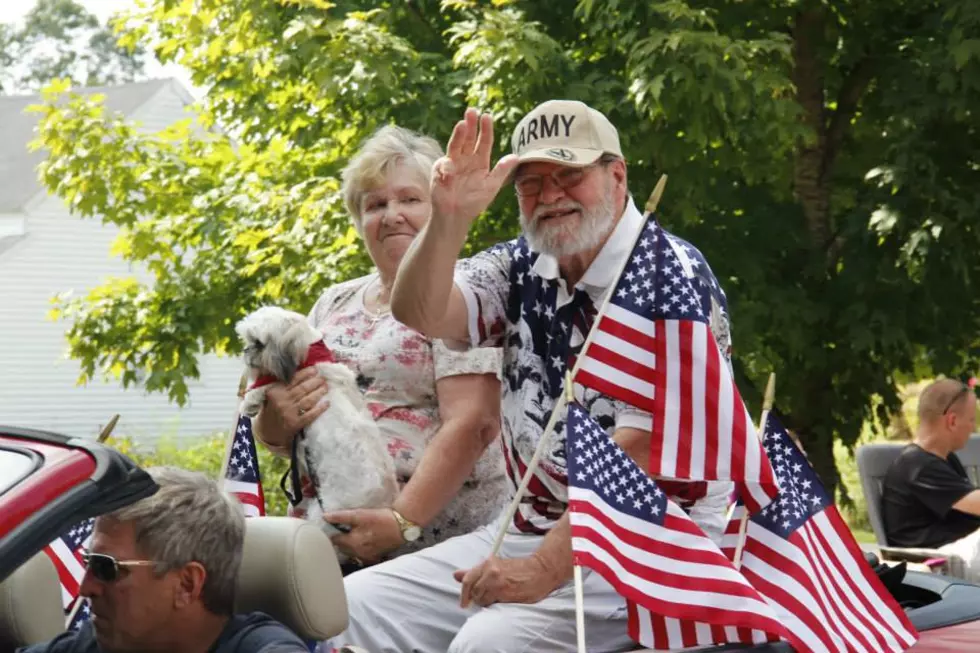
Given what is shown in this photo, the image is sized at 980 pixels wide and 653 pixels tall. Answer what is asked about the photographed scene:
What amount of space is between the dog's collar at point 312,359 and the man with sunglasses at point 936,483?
5897mm

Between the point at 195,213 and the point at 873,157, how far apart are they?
496cm

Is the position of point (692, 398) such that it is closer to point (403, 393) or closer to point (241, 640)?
point (403, 393)

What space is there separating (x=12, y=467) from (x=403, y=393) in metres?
2.14

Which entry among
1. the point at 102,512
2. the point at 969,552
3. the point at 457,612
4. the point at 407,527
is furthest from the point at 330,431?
the point at 969,552

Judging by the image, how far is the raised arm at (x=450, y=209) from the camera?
397cm

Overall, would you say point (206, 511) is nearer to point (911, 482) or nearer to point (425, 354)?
point (425, 354)

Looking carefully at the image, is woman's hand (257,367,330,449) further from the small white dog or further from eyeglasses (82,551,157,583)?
eyeglasses (82,551,157,583)

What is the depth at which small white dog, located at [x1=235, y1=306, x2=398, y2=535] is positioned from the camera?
14.6ft

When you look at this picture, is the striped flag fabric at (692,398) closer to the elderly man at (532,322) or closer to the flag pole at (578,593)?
the elderly man at (532,322)

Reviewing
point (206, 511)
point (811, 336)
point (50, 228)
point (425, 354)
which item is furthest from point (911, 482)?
point (50, 228)

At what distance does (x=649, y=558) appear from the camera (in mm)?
3895

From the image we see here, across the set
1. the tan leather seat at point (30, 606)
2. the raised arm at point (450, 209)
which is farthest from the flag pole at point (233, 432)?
the tan leather seat at point (30, 606)

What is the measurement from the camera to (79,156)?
11695 millimetres

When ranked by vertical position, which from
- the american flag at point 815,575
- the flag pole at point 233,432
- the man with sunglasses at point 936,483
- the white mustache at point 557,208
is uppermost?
the white mustache at point 557,208
